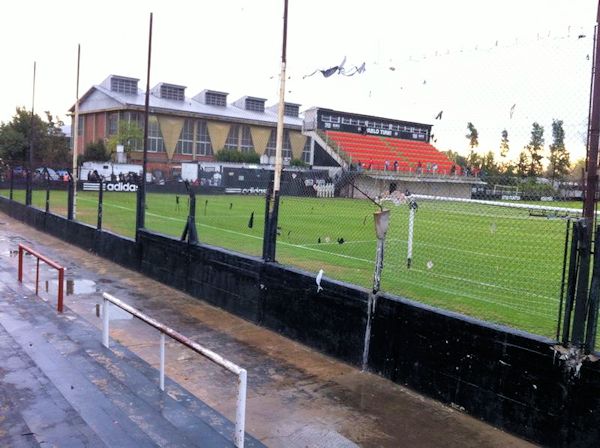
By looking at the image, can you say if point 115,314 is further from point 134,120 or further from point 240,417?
point 134,120

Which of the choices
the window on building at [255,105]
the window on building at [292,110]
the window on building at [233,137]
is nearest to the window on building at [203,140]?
the window on building at [233,137]

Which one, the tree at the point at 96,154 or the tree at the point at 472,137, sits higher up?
the tree at the point at 96,154

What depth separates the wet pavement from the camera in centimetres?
548

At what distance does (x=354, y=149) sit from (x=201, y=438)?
36.3ft

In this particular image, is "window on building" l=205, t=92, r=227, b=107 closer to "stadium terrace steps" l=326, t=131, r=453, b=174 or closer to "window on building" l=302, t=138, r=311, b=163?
"window on building" l=302, t=138, r=311, b=163

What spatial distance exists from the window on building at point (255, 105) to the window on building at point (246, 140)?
6.42m

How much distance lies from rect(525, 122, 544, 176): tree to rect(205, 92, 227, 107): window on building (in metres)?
71.4

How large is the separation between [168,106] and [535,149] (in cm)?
6456

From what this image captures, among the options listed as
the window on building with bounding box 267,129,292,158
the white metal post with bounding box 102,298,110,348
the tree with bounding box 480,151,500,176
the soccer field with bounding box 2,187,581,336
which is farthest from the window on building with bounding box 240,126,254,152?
the tree with bounding box 480,151,500,176

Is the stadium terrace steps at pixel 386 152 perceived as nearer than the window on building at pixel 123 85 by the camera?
Yes

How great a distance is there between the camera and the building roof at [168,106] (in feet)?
213

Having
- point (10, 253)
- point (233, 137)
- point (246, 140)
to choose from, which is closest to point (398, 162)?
point (10, 253)

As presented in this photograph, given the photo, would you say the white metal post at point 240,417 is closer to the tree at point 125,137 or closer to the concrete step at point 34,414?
the concrete step at point 34,414

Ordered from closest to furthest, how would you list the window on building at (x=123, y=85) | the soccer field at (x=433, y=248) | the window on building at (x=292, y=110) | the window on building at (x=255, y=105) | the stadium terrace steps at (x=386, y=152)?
1. the soccer field at (x=433, y=248)
2. the stadium terrace steps at (x=386, y=152)
3. the window on building at (x=123, y=85)
4. the window on building at (x=292, y=110)
5. the window on building at (x=255, y=105)
